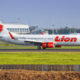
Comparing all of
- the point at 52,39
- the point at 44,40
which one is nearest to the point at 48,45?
the point at 52,39

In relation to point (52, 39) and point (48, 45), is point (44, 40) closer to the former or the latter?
point (52, 39)

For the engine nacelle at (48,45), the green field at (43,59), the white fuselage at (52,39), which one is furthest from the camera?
the engine nacelle at (48,45)

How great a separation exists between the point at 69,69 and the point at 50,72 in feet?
6.93

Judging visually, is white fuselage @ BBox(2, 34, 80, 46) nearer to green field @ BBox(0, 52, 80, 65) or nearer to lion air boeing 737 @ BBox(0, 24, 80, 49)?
lion air boeing 737 @ BBox(0, 24, 80, 49)

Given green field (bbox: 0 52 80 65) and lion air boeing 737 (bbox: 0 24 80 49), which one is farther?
lion air boeing 737 (bbox: 0 24 80 49)

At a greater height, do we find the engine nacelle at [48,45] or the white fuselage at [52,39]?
the white fuselage at [52,39]

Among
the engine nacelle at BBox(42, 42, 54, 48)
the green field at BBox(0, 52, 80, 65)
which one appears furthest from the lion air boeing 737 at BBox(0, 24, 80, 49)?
the green field at BBox(0, 52, 80, 65)

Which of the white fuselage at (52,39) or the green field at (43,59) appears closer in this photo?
the green field at (43,59)

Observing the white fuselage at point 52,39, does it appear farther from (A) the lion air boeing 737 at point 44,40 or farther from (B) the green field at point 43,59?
(B) the green field at point 43,59

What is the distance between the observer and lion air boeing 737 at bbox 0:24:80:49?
6138cm

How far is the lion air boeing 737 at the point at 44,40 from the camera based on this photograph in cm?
6138

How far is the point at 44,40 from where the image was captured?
2494 inches

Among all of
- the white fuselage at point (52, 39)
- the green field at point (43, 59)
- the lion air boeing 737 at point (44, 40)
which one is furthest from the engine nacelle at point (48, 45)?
the green field at point (43, 59)

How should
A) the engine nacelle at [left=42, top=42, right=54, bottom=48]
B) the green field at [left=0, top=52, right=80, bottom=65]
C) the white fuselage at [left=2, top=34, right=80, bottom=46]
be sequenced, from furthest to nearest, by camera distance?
the engine nacelle at [left=42, top=42, right=54, bottom=48]
the white fuselage at [left=2, top=34, right=80, bottom=46]
the green field at [left=0, top=52, right=80, bottom=65]
